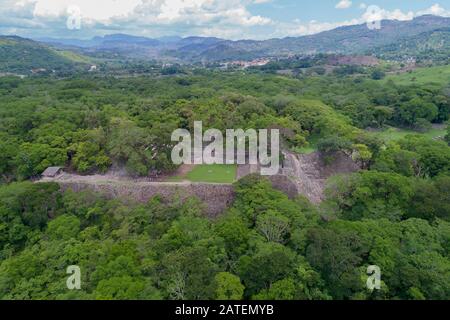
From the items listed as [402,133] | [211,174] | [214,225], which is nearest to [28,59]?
[211,174]

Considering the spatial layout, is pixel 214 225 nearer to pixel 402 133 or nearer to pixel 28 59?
pixel 402 133

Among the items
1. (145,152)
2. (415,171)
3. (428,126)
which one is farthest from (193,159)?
(428,126)

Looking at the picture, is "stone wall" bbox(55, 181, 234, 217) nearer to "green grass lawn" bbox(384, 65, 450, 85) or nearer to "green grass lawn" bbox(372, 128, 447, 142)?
"green grass lawn" bbox(372, 128, 447, 142)

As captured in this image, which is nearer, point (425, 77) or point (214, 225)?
point (214, 225)

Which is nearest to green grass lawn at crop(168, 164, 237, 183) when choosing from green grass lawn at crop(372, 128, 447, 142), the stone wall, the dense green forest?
the stone wall

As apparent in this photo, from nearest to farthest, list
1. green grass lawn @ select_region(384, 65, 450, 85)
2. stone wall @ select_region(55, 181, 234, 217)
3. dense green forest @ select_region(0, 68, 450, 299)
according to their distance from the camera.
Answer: dense green forest @ select_region(0, 68, 450, 299)
stone wall @ select_region(55, 181, 234, 217)
green grass lawn @ select_region(384, 65, 450, 85)

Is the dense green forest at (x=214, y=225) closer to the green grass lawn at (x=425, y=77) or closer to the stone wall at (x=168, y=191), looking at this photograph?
the stone wall at (x=168, y=191)
